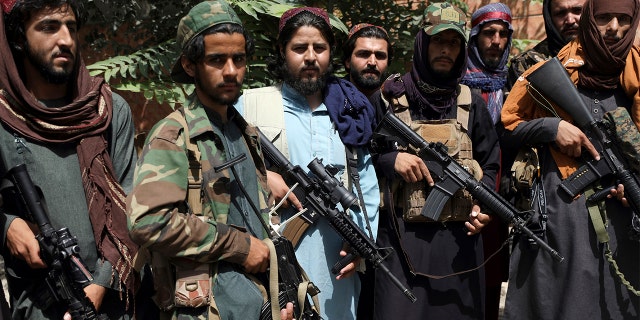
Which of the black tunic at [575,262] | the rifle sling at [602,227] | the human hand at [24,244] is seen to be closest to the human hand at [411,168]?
the black tunic at [575,262]

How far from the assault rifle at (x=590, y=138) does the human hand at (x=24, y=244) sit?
2.61m

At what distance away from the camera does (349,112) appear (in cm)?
392

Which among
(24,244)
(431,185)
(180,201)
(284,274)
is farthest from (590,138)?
(24,244)

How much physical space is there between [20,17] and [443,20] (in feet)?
7.13

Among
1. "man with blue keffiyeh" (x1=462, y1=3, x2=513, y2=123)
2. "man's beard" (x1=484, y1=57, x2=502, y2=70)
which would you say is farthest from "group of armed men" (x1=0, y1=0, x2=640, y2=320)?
"man's beard" (x1=484, y1=57, x2=502, y2=70)

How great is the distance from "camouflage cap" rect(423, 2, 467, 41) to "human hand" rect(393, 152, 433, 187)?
0.70 meters

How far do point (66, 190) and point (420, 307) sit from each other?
1.94 meters

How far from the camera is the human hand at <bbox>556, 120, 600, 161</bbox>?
3.88 meters

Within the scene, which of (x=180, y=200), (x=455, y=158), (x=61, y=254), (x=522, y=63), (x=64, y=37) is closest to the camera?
(x=180, y=200)

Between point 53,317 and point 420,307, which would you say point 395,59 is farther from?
point 53,317

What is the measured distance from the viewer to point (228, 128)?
10.3 ft

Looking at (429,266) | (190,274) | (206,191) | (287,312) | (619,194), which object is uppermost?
(206,191)

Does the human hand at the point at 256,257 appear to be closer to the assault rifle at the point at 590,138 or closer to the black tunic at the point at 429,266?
the black tunic at the point at 429,266

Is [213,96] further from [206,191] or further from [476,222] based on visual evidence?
[476,222]
